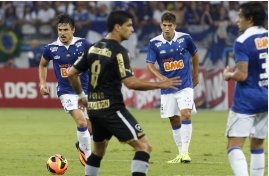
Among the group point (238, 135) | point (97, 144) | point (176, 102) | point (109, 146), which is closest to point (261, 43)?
point (238, 135)

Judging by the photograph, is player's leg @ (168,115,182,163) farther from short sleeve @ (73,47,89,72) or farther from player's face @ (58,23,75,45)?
short sleeve @ (73,47,89,72)

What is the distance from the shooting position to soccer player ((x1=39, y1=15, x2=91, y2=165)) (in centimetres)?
1302

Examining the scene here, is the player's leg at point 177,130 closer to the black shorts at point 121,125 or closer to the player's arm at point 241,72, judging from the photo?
the black shorts at point 121,125

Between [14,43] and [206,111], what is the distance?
Result: 7312 mm

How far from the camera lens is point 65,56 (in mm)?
13383

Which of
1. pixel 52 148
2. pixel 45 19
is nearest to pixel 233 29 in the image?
pixel 45 19

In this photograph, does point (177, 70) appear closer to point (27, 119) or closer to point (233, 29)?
point (27, 119)

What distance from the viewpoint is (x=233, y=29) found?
1102 inches

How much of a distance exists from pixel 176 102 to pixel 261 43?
5.03m

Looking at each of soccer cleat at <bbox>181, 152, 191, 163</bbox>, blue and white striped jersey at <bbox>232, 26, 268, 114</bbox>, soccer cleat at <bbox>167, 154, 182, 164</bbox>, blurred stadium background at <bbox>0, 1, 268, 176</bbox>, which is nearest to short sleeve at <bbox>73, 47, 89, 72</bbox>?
blue and white striped jersey at <bbox>232, 26, 268, 114</bbox>

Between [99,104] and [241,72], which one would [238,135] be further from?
[99,104]

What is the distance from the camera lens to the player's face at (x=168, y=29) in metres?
14.2

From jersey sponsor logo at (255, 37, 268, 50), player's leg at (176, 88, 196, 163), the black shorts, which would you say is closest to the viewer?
jersey sponsor logo at (255, 37, 268, 50)

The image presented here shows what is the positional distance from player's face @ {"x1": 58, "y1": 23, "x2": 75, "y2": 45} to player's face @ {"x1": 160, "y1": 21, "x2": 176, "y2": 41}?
175 cm
